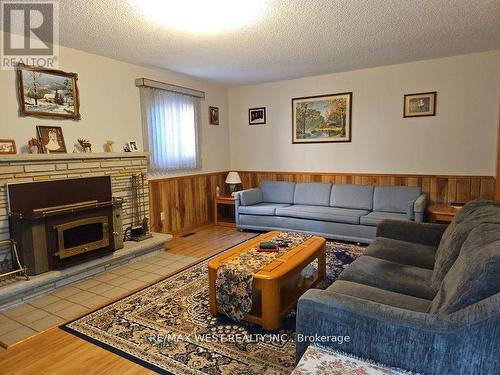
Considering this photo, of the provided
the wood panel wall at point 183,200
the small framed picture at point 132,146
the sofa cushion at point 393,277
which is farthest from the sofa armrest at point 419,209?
the small framed picture at point 132,146

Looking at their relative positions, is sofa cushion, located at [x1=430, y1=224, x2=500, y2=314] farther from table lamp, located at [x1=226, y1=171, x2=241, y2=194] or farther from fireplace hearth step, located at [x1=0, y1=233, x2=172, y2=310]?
table lamp, located at [x1=226, y1=171, x2=241, y2=194]

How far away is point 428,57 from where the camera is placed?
4.10 metres

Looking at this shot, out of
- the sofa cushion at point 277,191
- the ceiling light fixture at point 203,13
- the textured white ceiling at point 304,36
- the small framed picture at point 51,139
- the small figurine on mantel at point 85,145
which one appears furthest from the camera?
the sofa cushion at point 277,191

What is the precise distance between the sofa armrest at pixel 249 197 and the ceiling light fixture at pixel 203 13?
257cm

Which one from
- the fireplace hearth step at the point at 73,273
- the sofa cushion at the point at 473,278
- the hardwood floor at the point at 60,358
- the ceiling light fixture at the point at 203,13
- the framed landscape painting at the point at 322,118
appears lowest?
the hardwood floor at the point at 60,358

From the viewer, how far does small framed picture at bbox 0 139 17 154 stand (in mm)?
2883

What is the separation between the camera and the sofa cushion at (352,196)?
4.50m

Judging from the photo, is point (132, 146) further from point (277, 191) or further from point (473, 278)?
point (473, 278)

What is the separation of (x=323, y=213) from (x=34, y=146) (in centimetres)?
337

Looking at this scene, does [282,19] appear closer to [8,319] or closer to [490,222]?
[490,222]

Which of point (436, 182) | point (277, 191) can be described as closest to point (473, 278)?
point (436, 182)

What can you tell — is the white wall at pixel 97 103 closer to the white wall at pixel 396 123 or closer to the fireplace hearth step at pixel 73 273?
the fireplace hearth step at pixel 73 273

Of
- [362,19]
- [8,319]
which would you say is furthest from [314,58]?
[8,319]

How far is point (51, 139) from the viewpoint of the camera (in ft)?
10.7
